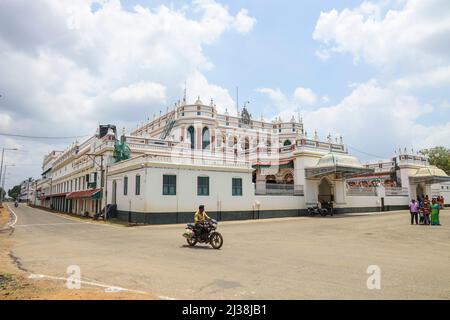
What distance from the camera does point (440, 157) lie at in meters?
55.1

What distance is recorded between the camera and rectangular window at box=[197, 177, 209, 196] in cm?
2667

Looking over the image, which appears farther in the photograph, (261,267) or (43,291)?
(261,267)

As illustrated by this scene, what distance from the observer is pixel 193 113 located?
45156 mm

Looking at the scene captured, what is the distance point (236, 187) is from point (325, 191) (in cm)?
1237

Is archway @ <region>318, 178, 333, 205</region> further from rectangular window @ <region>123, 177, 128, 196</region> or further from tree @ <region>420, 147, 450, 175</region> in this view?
tree @ <region>420, 147, 450, 175</region>

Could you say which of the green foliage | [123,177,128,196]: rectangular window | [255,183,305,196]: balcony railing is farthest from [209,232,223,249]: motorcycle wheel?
the green foliage

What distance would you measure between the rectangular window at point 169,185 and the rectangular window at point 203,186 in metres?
2.06

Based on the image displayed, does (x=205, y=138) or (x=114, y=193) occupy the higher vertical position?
(x=205, y=138)

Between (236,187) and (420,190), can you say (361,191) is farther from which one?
(236,187)

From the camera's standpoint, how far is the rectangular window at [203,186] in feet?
87.5

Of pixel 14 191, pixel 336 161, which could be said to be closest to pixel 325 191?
pixel 336 161
